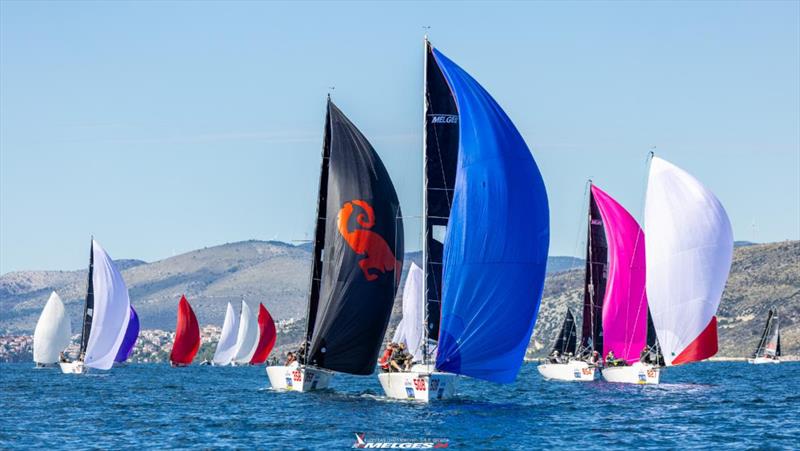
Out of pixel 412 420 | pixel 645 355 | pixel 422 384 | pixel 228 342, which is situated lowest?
pixel 412 420

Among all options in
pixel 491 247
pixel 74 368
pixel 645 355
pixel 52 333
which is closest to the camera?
pixel 491 247

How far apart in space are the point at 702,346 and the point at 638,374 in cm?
738

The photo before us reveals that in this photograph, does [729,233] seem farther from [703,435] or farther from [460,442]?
[460,442]

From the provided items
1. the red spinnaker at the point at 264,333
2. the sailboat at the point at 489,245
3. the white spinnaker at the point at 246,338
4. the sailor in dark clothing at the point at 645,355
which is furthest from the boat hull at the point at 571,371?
the white spinnaker at the point at 246,338

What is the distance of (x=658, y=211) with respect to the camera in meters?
70.7

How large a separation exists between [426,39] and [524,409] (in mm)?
15060

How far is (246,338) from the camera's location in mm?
163125

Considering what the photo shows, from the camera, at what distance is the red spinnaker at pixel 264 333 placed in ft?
456

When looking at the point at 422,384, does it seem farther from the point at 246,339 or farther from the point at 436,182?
the point at 246,339

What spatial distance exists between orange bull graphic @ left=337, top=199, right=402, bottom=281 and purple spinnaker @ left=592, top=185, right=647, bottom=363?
2422 cm

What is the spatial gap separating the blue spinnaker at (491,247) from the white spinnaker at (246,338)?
366 feet

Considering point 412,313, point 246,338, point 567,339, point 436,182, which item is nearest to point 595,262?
point 412,313

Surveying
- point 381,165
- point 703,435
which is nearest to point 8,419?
point 381,165

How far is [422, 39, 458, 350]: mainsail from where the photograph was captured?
52.4 m
